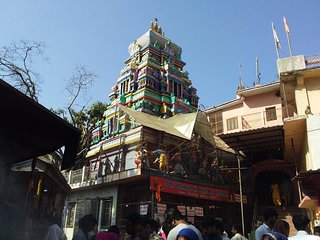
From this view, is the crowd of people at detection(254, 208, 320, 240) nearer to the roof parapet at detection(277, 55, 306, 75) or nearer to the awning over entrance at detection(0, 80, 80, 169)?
the awning over entrance at detection(0, 80, 80, 169)

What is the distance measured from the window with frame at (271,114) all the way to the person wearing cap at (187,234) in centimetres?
1996

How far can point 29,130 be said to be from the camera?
16.6 feet

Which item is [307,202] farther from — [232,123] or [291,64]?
[232,123]

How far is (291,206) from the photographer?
17.5 m

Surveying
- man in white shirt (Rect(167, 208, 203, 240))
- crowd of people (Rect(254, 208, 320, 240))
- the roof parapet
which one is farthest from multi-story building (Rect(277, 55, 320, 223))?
man in white shirt (Rect(167, 208, 203, 240))

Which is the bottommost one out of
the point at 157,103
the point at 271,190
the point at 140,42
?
the point at 271,190

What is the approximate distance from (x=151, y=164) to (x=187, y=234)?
1237 centimetres

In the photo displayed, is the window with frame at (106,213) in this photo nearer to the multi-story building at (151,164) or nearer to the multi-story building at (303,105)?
the multi-story building at (151,164)

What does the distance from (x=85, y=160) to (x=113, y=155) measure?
13.1ft

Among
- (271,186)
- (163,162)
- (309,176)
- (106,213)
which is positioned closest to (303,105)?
(309,176)

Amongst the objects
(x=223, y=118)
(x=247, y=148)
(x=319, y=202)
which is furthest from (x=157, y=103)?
(x=319, y=202)

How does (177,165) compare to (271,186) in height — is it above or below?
above

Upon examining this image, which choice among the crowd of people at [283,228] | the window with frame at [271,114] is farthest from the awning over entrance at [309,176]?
the window with frame at [271,114]

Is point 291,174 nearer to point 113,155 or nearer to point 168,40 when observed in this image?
point 113,155
